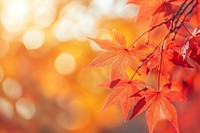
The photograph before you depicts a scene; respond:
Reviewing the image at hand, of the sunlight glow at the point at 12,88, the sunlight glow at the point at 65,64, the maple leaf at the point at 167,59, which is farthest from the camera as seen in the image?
the sunlight glow at the point at 65,64

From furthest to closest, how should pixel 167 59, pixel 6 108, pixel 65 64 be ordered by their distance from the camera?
pixel 65 64, pixel 6 108, pixel 167 59

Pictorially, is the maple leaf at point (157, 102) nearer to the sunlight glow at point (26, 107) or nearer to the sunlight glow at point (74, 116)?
the sunlight glow at point (26, 107)

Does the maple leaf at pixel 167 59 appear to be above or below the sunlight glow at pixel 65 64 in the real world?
above

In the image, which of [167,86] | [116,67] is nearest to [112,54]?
[116,67]

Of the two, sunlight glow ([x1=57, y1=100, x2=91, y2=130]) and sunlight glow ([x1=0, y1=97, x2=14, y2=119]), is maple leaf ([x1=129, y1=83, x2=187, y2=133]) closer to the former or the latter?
sunlight glow ([x1=0, y1=97, x2=14, y2=119])

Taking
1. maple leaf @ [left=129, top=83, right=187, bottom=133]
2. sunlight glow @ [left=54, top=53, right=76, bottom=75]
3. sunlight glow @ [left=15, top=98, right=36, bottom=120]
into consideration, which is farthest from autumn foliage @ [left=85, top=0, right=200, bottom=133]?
sunlight glow @ [left=54, top=53, right=76, bottom=75]

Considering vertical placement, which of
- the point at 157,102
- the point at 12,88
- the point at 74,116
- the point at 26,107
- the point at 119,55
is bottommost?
the point at 74,116

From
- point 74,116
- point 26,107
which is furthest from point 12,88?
point 74,116

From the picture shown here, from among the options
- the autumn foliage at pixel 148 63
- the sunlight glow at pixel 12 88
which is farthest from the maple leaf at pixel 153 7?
the sunlight glow at pixel 12 88

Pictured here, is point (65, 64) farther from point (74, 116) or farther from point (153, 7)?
point (153, 7)
